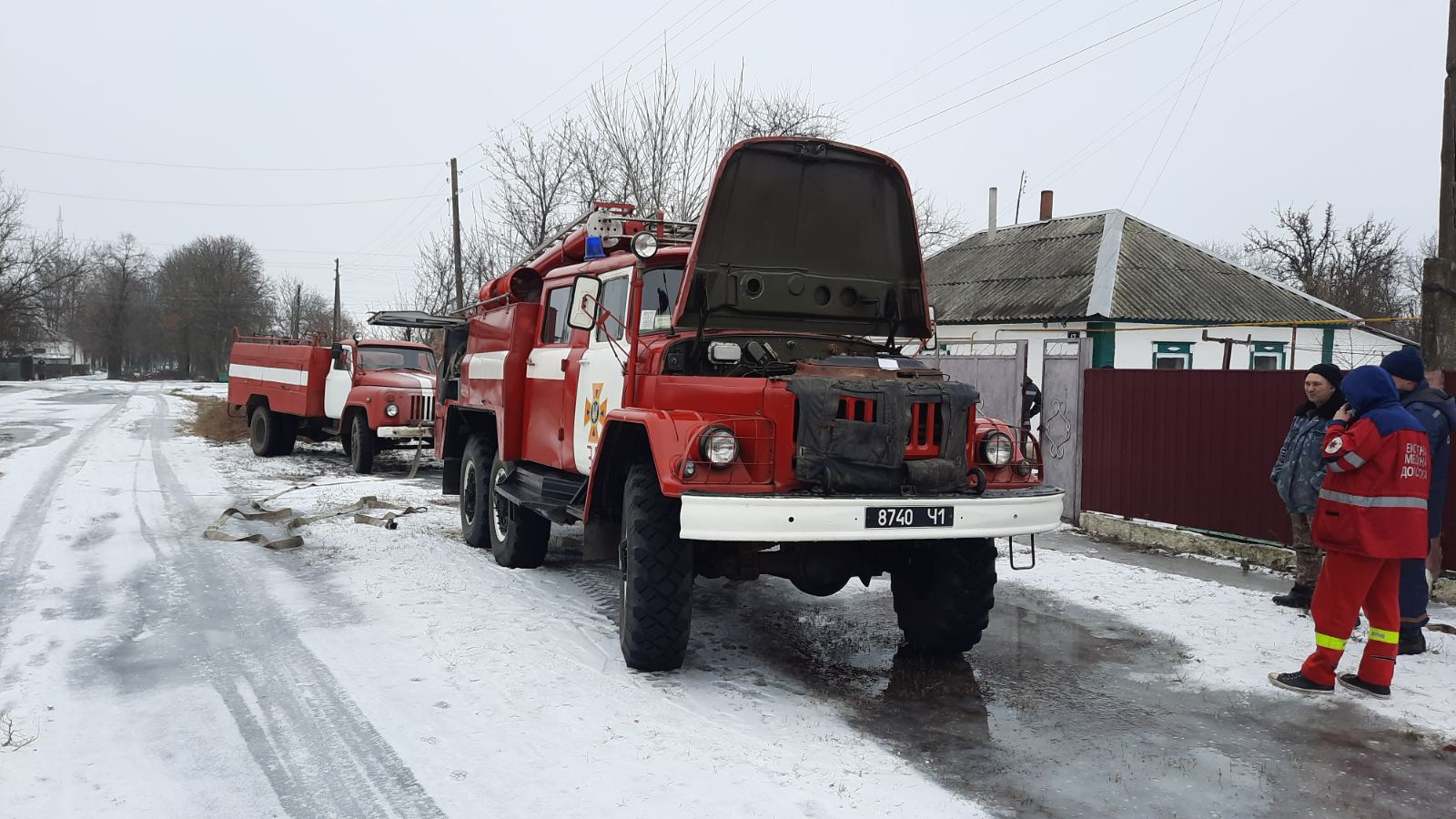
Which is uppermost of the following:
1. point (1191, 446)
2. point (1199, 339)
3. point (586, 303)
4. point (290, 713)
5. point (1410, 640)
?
point (1199, 339)

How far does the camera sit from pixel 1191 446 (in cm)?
957

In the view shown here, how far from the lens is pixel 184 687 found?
16.6ft

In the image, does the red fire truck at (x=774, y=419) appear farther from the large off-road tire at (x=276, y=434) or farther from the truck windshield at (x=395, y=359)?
the large off-road tire at (x=276, y=434)

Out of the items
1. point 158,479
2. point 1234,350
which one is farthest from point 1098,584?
point 1234,350

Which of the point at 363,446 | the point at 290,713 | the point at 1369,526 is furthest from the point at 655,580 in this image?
the point at 363,446

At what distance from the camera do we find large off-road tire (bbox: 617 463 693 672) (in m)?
5.24

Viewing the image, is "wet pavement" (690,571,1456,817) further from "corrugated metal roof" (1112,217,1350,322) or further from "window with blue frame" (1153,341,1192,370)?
"window with blue frame" (1153,341,1192,370)

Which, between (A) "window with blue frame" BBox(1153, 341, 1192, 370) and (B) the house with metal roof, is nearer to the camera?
(B) the house with metal roof

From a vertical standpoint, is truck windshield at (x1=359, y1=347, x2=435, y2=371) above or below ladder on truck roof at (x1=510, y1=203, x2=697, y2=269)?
below

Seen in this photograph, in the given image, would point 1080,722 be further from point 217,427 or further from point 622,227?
point 217,427

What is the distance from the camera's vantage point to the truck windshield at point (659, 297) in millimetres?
6224

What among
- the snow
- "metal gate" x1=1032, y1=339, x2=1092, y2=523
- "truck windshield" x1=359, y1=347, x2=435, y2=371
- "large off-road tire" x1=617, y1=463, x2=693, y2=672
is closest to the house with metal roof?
"metal gate" x1=1032, y1=339, x2=1092, y2=523

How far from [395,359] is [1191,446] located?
40.0ft

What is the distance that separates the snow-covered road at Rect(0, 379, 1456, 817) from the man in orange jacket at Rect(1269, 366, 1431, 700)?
25cm
